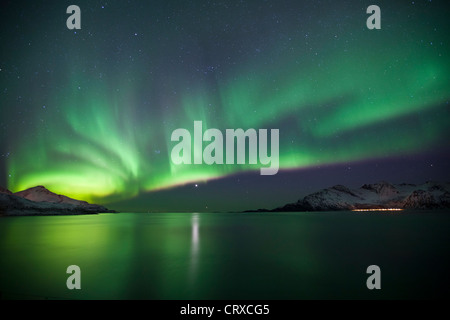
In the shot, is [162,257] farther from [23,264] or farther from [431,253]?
[431,253]

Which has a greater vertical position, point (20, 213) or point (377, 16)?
point (377, 16)

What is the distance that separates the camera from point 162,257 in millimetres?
22734

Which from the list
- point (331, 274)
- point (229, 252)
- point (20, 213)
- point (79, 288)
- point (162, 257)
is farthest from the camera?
point (20, 213)

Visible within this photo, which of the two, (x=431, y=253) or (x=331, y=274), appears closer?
(x=331, y=274)

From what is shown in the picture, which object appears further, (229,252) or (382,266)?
(229,252)

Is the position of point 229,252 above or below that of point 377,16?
below
